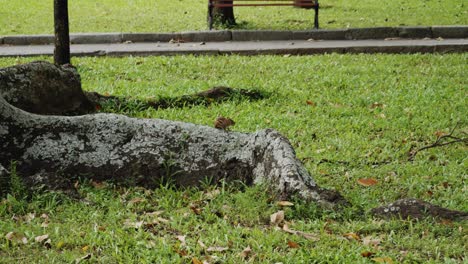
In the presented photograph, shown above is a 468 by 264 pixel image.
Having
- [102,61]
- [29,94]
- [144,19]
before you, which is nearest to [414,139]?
[29,94]

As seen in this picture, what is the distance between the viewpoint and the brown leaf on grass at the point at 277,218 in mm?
4777

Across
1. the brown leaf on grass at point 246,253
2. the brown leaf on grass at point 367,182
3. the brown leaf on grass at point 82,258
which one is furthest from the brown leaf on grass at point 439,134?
the brown leaf on grass at point 82,258

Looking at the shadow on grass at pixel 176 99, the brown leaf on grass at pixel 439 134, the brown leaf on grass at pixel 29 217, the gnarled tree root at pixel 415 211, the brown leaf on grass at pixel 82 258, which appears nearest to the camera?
the brown leaf on grass at pixel 82 258

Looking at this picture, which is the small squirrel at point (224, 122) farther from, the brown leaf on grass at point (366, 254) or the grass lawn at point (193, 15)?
the grass lawn at point (193, 15)

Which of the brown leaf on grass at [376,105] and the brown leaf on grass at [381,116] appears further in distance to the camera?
the brown leaf on grass at [376,105]

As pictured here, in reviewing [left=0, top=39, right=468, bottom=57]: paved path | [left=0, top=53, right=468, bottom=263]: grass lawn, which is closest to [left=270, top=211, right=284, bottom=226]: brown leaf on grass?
[left=0, top=53, right=468, bottom=263]: grass lawn

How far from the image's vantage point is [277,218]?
4.80m

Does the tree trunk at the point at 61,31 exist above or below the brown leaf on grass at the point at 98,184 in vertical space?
above

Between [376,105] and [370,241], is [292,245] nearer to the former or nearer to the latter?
[370,241]

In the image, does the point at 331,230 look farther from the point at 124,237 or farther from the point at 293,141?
the point at 293,141

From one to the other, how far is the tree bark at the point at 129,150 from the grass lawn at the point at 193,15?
8.73 metres

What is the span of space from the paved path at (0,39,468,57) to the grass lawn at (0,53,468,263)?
0.64 m

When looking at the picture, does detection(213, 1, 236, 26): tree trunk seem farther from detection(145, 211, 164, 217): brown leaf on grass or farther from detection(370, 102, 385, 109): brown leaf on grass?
detection(145, 211, 164, 217): brown leaf on grass

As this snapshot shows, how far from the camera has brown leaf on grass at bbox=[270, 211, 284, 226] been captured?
478 centimetres
